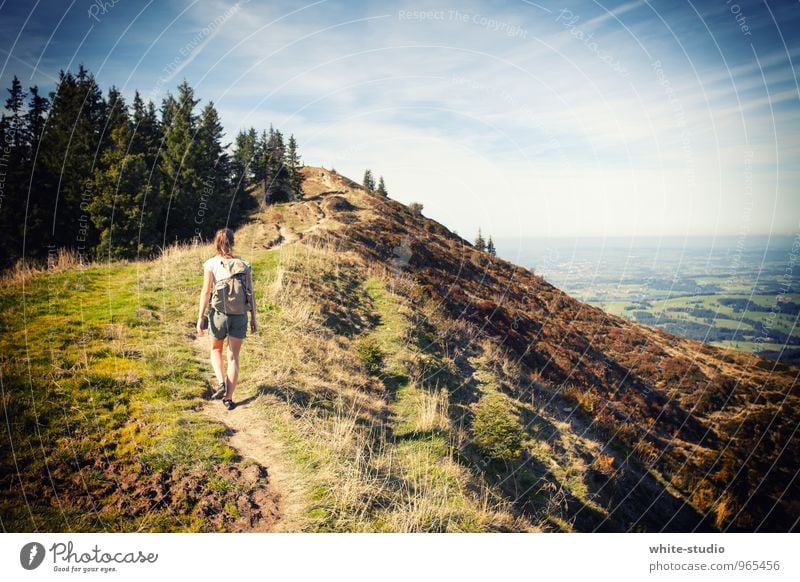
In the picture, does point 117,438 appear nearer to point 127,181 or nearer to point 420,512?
point 420,512

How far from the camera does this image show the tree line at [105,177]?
23203mm

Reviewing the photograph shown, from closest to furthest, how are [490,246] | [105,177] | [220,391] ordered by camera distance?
[220,391]
[105,177]
[490,246]

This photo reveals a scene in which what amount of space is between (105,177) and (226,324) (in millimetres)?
23493

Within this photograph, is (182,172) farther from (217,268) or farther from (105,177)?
(217,268)

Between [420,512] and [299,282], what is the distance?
9904 millimetres

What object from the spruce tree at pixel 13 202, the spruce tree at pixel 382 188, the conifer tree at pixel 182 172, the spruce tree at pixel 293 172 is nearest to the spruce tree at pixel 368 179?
the spruce tree at pixel 382 188

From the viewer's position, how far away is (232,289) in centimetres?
580

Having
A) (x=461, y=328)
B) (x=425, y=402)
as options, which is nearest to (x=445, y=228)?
(x=461, y=328)

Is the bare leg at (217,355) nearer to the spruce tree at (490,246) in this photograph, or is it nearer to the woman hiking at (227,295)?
the woman hiking at (227,295)

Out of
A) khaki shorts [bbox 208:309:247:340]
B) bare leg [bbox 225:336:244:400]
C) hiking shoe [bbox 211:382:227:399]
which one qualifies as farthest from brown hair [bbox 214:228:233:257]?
hiking shoe [bbox 211:382:227:399]
